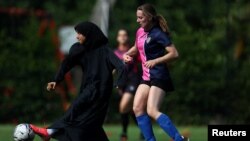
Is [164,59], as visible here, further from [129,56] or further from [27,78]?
[27,78]

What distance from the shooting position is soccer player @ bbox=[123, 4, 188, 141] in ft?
43.8

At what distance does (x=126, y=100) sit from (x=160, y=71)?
357 centimetres

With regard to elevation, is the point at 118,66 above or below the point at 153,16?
below

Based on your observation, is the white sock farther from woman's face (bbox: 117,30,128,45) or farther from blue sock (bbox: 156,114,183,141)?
A: woman's face (bbox: 117,30,128,45)

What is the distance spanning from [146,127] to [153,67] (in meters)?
0.83

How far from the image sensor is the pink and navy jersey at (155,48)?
44.0 feet

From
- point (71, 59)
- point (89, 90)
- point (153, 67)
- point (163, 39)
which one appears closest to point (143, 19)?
point (163, 39)

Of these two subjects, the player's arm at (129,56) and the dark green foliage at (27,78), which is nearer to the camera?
the player's arm at (129,56)

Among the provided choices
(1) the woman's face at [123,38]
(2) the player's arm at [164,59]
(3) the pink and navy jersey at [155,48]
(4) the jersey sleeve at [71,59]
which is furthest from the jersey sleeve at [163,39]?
(1) the woman's face at [123,38]

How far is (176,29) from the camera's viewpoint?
29422 millimetres

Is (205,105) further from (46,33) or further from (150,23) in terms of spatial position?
(150,23)

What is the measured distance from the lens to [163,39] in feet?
43.9

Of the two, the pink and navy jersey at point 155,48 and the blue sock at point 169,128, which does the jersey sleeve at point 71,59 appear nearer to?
the pink and navy jersey at point 155,48

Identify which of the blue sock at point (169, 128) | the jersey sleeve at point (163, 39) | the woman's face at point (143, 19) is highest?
the woman's face at point (143, 19)
